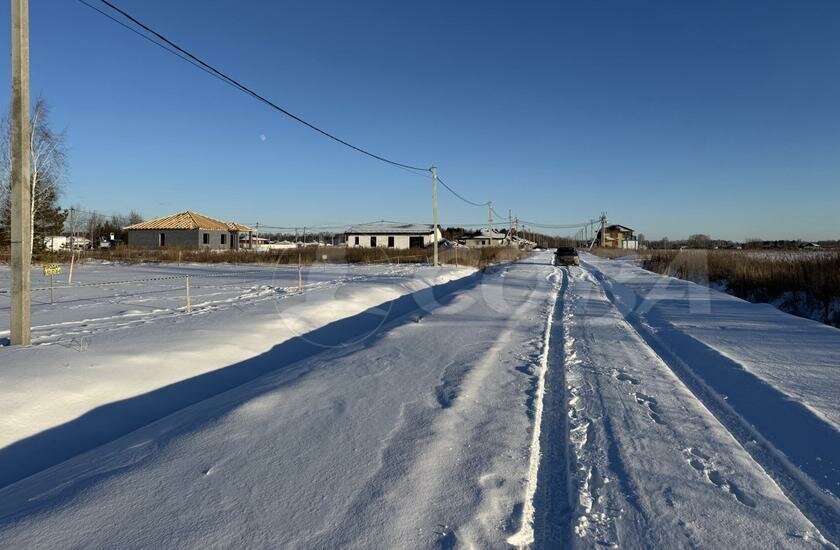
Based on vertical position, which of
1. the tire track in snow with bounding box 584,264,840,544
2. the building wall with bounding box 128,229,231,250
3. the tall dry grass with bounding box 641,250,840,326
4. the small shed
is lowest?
the tire track in snow with bounding box 584,264,840,544

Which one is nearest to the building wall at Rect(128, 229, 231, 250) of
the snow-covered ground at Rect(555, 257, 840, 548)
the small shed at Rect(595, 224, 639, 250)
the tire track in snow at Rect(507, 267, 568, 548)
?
the tire track in snow at Rect(507, 267, 568, 548)

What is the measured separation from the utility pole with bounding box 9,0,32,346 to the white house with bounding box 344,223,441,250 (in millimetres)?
67157

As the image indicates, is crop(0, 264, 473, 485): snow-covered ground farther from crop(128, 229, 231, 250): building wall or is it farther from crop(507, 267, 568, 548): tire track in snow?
crop(128, 229, 231, 250): building wall

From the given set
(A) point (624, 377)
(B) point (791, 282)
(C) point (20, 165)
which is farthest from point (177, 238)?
(A) point (624, 377)

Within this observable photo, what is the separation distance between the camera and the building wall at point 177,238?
56375 millimetres

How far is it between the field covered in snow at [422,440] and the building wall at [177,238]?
50927 mm

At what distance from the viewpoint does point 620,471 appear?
3662 mm

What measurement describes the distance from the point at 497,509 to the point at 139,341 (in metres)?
7.17

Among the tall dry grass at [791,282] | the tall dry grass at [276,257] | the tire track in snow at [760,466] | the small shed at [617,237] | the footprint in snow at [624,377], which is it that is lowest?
the tire track in snow at [760,466]

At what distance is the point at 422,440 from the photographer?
13.4 ft

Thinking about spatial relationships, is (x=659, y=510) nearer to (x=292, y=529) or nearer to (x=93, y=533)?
(x=292, y=529)

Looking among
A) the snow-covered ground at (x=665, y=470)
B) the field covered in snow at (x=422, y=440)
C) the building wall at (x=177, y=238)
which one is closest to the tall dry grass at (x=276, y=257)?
the building wall at (x=177, y=238)

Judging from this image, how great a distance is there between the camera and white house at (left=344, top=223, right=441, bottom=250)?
7606 centimetres

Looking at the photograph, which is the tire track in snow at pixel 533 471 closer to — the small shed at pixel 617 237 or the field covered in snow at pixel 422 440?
the field covered in snow at pixel 422 440
